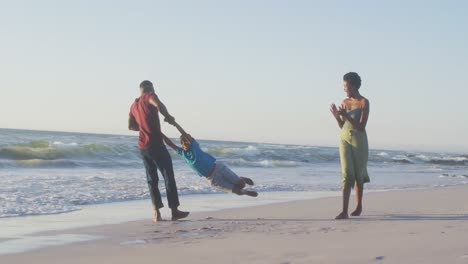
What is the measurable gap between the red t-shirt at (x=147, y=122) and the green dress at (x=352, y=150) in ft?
6.44

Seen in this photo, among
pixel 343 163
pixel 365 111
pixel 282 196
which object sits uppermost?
pixel 365 111

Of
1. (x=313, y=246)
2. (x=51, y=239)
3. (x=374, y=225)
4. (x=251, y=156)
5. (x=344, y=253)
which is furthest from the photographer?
(x=251, y=156)

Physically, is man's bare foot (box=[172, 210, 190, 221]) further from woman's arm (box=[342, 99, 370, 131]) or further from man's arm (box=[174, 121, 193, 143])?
woman's arm (box=[342, 99, 370, 131])

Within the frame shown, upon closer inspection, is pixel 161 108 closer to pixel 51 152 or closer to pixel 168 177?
pixel 168 177

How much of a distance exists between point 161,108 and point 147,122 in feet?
1.10

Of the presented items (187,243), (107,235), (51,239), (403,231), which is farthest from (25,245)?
(403,231)

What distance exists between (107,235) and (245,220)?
1.57m

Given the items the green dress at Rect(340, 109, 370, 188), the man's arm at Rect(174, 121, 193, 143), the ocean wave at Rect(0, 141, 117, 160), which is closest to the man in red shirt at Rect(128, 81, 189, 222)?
the man's arm at Rect(174, 121, 193, 143)

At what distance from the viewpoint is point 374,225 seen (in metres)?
5.59

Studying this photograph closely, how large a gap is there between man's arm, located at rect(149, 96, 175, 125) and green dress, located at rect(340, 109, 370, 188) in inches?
71.9

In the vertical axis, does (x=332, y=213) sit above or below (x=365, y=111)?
below

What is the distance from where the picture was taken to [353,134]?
6.46 metres

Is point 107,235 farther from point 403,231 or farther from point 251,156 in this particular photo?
point 251,156

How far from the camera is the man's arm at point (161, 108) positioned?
6235 mm
